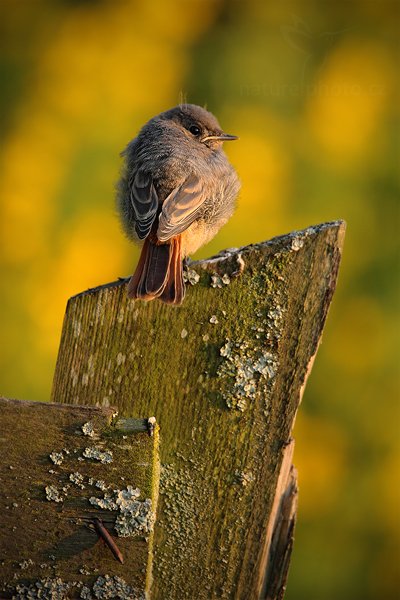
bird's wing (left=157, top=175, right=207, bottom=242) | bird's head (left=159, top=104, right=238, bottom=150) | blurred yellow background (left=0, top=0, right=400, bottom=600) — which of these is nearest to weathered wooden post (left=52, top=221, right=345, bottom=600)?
bird's wing (left=157, top=175, right=207, bottom=242)

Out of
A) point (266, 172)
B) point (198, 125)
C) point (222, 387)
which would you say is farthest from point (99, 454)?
point (266, 172)

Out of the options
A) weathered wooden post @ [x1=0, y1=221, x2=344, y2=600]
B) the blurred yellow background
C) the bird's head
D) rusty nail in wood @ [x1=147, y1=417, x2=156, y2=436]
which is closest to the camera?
rusty nail in wood @ [x1=147, y1=417, x2=156, y2=436]

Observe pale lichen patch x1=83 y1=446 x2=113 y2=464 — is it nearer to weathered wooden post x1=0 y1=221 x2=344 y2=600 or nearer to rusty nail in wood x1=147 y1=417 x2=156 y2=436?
rusty nail in wood x1=147 y1=417 x2=156 y2=436

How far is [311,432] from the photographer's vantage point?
17.9 feet

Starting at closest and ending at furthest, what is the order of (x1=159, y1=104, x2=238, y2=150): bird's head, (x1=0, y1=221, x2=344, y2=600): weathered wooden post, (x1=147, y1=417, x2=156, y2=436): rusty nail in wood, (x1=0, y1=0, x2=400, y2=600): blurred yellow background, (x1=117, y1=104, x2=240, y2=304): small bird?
(x1=147, y1=417, x2=156, y2=436): rusty nail in wood → (x1=0, y1=221, x2=344, y2=600): weathered wooden post → (x1=117, y1=104, x2=240, y2=304): small bird → (x1=159, y1=104, x2=238, y2=150): bird's head → (x1=0, y1=0, x2=400, y2=600): blurred yellow background

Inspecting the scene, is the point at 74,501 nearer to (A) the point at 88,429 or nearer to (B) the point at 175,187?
(A) the point at 88,429

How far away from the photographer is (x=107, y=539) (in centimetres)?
171

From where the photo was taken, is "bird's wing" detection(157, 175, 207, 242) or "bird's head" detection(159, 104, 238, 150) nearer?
"bird's wing" detection(157, 175, 207, 242)

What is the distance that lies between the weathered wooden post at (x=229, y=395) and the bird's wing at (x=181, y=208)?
4.34 ft

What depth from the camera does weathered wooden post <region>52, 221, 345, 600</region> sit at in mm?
2055

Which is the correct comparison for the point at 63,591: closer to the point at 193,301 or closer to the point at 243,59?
the point at 193,301

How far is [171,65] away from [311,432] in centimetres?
295

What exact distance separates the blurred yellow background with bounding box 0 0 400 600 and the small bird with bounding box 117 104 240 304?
3.63 feet

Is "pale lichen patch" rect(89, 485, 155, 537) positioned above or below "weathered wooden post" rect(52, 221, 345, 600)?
below
